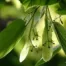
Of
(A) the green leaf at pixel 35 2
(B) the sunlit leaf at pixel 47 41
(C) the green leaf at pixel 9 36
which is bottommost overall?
(B) the sunlit leaf at pixel 47 41

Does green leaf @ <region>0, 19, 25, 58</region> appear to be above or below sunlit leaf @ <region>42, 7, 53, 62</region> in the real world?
above

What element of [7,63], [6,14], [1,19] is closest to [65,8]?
[7,63]

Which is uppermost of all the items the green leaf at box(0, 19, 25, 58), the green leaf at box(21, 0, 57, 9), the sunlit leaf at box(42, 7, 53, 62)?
the green leaf at box(21, 0, 57, 9)

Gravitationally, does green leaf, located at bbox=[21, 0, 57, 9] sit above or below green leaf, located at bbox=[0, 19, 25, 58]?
above

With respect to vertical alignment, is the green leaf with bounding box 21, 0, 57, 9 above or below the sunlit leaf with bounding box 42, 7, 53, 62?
above

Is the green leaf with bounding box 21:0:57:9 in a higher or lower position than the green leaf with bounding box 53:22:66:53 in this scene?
higher

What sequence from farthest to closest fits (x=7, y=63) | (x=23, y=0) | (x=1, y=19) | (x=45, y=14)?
(x=1, y=19), (x=7, y=63), (x=45, y=14), (x=23, y=0)

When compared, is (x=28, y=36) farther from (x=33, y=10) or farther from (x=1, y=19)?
(x=1, y=19)

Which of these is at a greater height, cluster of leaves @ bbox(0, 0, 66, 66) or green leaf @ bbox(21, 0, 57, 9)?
green leaf @ bbox(21, 0, 57, 9)
